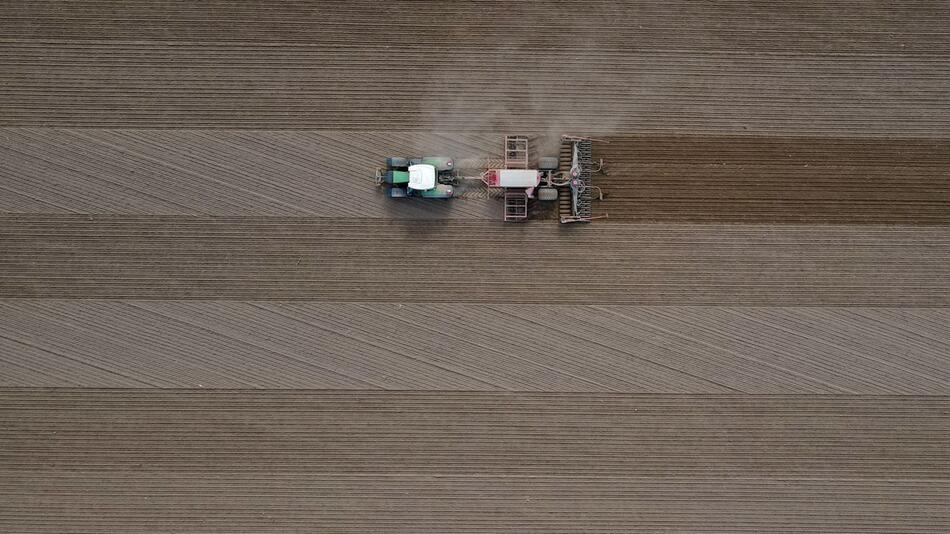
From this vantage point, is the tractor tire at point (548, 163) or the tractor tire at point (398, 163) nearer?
the tractor tire at point (398, 163)

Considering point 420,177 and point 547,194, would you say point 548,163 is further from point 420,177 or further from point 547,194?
point 420,177

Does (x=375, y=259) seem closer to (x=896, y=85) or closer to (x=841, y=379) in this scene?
(x=841, y=379)

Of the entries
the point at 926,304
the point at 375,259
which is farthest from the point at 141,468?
the point at 926,304

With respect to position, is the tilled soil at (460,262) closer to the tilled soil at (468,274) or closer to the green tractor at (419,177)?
the tilled soil at (468,274)

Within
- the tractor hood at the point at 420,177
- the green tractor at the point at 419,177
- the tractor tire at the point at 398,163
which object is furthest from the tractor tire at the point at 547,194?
the tractor tire at the point at 398,163

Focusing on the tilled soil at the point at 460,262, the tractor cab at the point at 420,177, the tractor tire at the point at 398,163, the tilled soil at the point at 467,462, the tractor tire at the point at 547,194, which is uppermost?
the tractor tire at the point at 398,163

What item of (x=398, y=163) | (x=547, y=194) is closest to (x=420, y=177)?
(x=398, y=163)

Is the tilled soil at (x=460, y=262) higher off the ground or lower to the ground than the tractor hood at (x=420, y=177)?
lower
